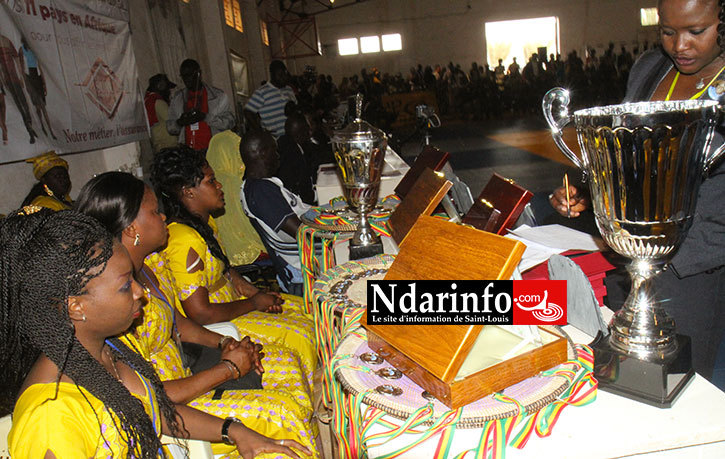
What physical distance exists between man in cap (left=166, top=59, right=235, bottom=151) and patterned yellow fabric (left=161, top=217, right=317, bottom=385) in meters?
3.46

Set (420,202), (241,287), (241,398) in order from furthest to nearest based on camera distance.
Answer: (241,287), (420,202), (241,398)

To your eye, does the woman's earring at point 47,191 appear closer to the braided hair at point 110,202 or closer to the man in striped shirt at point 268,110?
the braided hair at point 110,202

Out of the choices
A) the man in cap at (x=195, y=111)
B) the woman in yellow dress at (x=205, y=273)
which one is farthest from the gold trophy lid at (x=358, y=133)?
the man in cap at (x=195, y=111)

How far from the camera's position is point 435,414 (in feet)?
2.96

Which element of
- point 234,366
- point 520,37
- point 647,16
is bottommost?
point 234,366

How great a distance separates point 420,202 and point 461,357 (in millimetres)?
1023

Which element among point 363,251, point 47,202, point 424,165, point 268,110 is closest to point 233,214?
point 47,202

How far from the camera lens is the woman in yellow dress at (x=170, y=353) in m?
1.63

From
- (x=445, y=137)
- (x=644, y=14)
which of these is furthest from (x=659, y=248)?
(x=644, y=14)

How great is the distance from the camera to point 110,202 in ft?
5.47

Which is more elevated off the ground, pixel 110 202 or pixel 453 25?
pixel 453 25

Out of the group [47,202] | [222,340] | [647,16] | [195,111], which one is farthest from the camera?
[647,16]

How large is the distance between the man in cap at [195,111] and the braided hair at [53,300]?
4502mm

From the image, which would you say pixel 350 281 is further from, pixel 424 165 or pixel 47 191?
pixel 47 191
